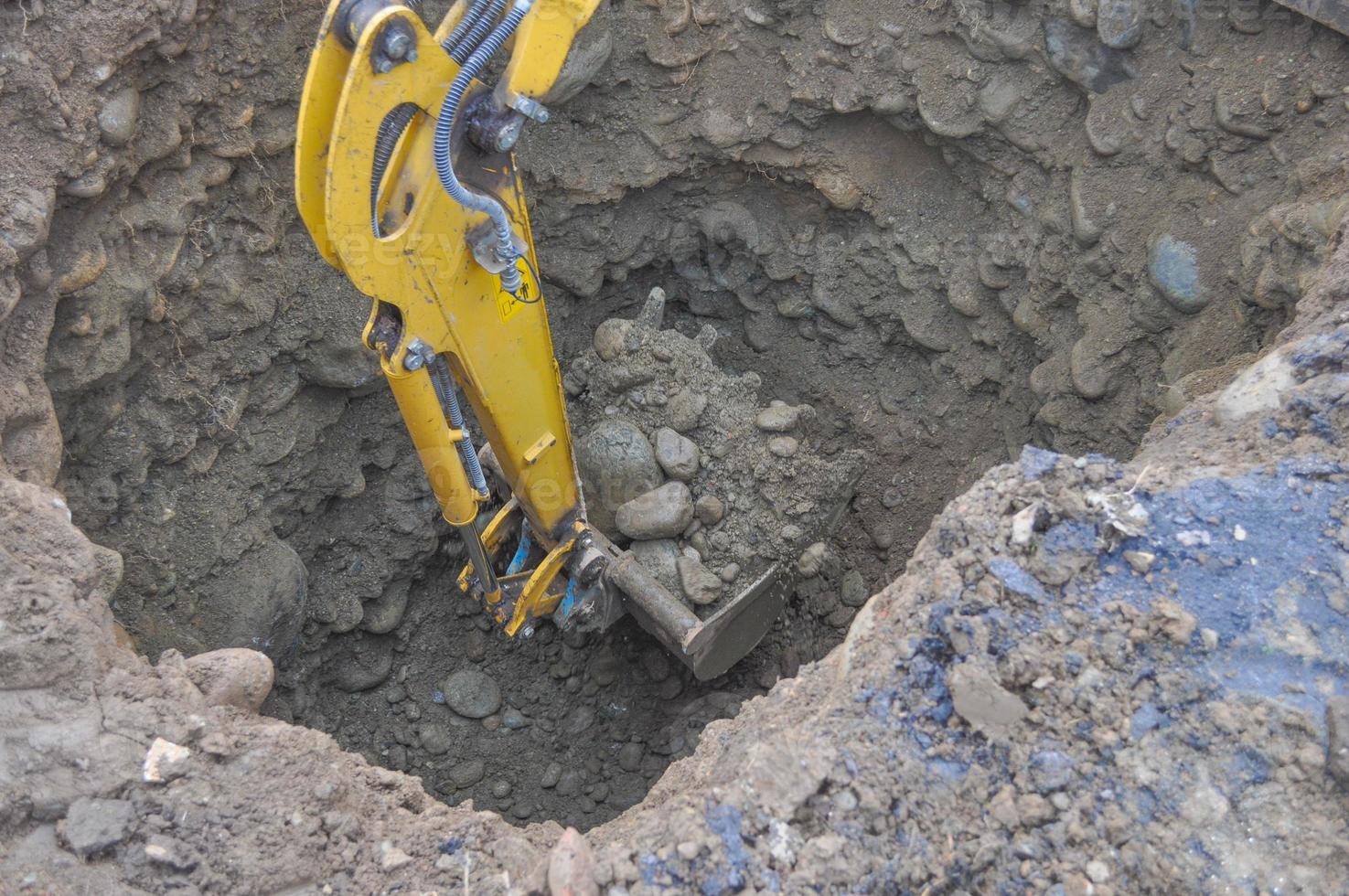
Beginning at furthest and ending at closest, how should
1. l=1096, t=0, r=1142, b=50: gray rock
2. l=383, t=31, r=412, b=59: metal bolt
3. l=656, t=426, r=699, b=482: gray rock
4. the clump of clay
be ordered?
l=656, t=426, r=699, b=482: gray rock, the clump of clay, l=1096, t=0, r=1142, b=50: gray rock, l=383, t=31, r=412, b=59: metal bolt

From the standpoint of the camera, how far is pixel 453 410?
358 cm

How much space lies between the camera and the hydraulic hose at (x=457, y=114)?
287cm

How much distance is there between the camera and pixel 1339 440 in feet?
8.55

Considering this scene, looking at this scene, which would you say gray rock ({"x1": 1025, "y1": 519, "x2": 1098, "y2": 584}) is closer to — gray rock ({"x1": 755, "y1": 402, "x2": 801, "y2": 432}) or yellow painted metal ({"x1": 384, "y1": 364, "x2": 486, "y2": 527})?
yellow painted metal ({"x1": 384, "y1": 364, "x2": 486, "y2": 527})

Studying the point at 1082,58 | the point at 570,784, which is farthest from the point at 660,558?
the point at 1082,58

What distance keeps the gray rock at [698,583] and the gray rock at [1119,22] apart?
9.41ft

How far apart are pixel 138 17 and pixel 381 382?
1803 millimetres

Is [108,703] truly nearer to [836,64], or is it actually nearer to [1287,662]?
[1287,662]

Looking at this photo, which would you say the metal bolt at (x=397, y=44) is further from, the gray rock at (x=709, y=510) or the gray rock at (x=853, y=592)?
the gray rock at (x=853, y=592)

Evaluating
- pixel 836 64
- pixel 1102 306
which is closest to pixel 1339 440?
pixel 1102 306

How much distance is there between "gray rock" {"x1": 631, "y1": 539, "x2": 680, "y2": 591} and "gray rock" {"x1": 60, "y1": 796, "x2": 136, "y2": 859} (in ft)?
8.41

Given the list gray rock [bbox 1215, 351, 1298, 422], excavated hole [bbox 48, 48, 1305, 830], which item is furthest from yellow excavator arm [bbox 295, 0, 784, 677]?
gray rock [bbox 1215, 351, 1298, 422]

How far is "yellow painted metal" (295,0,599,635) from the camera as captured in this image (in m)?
2.77

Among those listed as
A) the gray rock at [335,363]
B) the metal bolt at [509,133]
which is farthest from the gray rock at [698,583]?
the metal bolt at [509,133]
